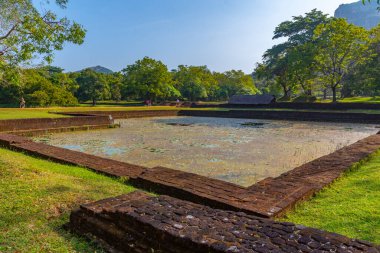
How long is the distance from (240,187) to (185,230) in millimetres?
2217

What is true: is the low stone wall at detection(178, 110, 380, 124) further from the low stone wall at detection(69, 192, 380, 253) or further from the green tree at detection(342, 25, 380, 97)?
the low stone wall at detection(69, 192, 380, 253)

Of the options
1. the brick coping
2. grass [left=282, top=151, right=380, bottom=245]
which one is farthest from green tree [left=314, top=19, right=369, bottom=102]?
grass [left=282, top=151, right=380, bottom=245]

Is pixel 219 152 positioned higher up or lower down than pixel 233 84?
lower down

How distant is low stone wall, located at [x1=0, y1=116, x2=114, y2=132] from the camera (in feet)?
45.1

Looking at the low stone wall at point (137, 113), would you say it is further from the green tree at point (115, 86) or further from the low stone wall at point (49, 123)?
the green tree at point (115, 86)

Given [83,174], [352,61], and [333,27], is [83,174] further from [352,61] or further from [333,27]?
[352,61]

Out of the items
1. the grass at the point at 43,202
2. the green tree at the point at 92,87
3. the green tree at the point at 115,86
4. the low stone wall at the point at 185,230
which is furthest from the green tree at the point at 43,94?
the low stone wall at the point at 185,230

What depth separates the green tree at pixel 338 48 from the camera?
89.6 ft

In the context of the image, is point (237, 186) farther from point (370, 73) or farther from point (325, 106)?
point (370, 73)

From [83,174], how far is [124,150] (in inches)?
169

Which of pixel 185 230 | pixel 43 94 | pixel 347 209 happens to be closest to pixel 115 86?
pixel 43 94

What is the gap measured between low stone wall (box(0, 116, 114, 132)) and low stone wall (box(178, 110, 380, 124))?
13.3 m

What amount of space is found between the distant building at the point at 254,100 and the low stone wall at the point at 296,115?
7608mm

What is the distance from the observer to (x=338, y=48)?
28000 mm
